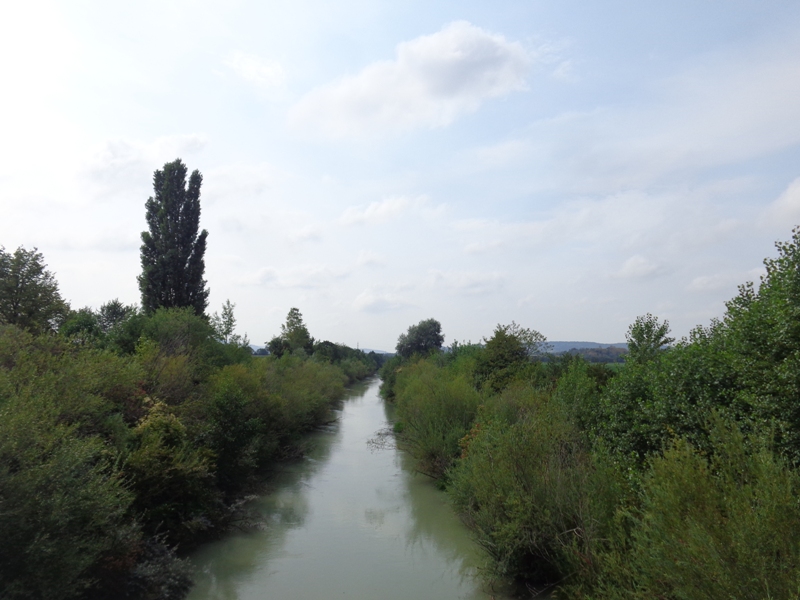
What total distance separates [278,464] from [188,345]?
6811 mm

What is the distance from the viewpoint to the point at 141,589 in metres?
10.2

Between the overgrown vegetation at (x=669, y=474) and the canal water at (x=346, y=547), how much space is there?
179cm

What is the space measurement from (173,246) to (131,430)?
2095cm

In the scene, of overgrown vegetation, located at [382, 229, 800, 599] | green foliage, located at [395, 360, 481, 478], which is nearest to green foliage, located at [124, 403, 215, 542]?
overgrown vegetation, located at [382, 229, 800, 599]

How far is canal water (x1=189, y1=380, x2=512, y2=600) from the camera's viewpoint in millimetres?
12094

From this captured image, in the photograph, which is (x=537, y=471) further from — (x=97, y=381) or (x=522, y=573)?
(x=97, y=381)

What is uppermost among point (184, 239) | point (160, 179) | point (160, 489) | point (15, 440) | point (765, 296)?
point (160, 179)

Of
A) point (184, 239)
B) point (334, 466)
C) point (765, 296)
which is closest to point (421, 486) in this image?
point (334, 466)

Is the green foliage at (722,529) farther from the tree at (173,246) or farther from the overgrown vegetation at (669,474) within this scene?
the tree at (173,246)

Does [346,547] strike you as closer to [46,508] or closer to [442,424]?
[442,424]

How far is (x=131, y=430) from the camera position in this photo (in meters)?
13.8

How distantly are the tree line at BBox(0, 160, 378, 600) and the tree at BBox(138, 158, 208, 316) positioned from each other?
0.08 m

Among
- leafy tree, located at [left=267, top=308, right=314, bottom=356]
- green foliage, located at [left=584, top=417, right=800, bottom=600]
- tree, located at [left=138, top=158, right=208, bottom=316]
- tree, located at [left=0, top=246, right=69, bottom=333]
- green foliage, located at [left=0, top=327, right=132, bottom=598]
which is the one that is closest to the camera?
green foliage, located at [left=584, top=417, right=800, bottom=600]

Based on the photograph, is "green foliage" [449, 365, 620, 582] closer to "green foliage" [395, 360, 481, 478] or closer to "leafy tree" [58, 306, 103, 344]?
"green foliage" [395, 360, 481, 478]
